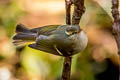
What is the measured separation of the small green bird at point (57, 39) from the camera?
117cm

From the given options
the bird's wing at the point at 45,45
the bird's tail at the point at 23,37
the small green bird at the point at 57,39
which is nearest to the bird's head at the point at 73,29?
the small green bird at the point at 57,39

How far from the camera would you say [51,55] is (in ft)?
8.94

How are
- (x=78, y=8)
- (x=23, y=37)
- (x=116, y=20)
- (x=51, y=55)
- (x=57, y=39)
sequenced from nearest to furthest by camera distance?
(x=116, y=20) → (x=78, y=8) → (x=57, y=39) → (x=23, y=37) → (x=51, y=55)

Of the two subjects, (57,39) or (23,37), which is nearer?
(57,39)

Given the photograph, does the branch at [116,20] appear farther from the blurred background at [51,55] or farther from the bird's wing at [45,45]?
the blurred background at [51,55]

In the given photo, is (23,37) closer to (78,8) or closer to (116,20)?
(78,8)

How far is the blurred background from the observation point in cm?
269

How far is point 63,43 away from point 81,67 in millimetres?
1537

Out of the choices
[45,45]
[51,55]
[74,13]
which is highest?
[74,13]

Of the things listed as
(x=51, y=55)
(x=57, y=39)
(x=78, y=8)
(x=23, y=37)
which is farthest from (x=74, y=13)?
(x=51, y=55)

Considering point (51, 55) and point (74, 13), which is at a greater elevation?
point (74, 13)

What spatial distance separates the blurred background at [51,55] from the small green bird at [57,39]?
3.69 ft

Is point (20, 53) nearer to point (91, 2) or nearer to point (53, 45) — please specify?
point (91, 2)

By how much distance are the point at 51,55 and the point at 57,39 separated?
56.6 inches
